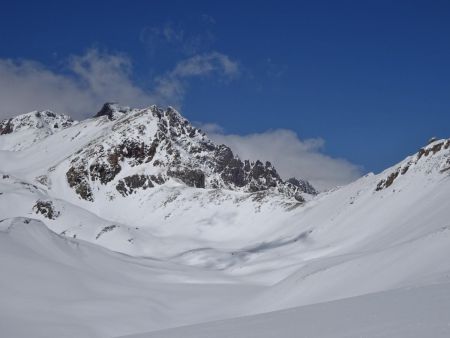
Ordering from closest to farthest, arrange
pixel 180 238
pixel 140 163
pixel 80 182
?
1. pixel 180 238
2. pixel 80 182
3. pixel 140 163

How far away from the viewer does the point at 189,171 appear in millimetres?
142375

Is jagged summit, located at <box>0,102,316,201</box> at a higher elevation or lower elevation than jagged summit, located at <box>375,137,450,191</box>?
higher

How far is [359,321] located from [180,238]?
8835 cm

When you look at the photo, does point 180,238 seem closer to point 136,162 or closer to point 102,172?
point 102,172

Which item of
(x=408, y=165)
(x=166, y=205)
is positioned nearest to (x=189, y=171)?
(x=166, y=205)

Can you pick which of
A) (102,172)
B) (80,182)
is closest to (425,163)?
(102,172)

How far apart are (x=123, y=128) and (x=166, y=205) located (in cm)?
4172

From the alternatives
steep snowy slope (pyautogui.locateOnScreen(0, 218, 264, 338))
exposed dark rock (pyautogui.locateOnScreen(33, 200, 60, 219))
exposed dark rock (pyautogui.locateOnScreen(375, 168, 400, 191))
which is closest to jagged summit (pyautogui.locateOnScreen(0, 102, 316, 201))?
exposed dark rock (pyautogui.locateOnScreen(33, 200, 60, 219))

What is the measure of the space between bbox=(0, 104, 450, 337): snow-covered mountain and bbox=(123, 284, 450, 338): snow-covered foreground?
0.34 metres

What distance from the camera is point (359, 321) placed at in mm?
11688

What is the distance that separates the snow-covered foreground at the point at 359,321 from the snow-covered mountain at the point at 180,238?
343mm

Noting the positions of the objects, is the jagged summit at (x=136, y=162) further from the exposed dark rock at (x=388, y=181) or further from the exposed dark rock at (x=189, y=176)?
the exposed dark rock at (x=388, y=181)

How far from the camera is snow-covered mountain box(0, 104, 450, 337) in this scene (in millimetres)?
30219

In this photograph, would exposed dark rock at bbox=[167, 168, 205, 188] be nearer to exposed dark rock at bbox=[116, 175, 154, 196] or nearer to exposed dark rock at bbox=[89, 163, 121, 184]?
exposed dark rock at bbox=[116, 175, 154, 196]
